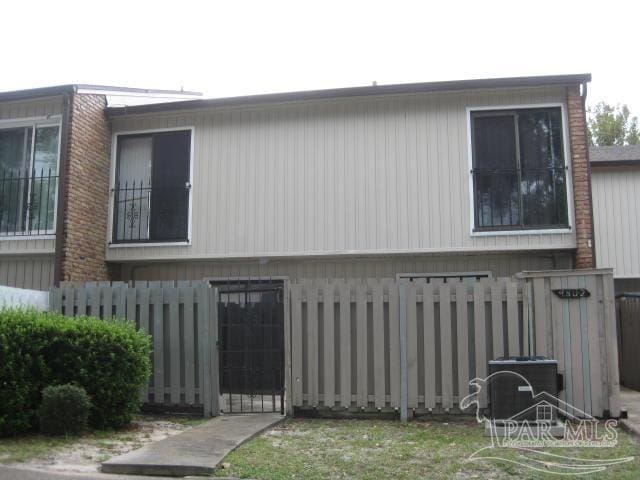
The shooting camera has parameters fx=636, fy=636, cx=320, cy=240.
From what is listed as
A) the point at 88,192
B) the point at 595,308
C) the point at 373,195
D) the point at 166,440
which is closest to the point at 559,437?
the point at 595,308

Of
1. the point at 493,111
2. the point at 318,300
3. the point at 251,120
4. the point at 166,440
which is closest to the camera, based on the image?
the point at 166,440

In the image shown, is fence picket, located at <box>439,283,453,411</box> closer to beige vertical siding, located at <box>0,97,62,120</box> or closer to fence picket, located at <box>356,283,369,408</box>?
fence picket, located at <box>356,283,369,408</box>

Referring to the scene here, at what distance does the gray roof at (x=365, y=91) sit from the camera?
1072 cm

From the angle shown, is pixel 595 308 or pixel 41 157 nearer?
pixel 595 308

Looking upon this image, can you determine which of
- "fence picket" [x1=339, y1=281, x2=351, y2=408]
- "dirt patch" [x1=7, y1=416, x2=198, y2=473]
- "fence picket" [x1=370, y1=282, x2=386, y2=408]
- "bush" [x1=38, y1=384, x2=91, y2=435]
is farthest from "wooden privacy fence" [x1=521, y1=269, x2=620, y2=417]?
"bush" [x1=38, y1=384, x2=91, y2=435]

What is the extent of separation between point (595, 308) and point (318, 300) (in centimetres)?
346

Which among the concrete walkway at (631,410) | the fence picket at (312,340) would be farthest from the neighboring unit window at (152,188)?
the concrete walkway at (631,410)

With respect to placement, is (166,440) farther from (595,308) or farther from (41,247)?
(41,247)

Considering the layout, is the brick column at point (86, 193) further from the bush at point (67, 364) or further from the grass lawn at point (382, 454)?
the grass lawn at point (382, 454)

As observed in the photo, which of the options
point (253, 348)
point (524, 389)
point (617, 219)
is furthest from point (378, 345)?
point (617, 219)

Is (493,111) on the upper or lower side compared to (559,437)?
upper

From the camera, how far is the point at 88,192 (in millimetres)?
11523

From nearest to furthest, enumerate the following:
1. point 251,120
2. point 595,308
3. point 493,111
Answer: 1. point 595,308
2. point 493,111
3. point 251,120

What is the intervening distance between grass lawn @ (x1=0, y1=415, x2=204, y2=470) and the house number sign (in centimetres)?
488
